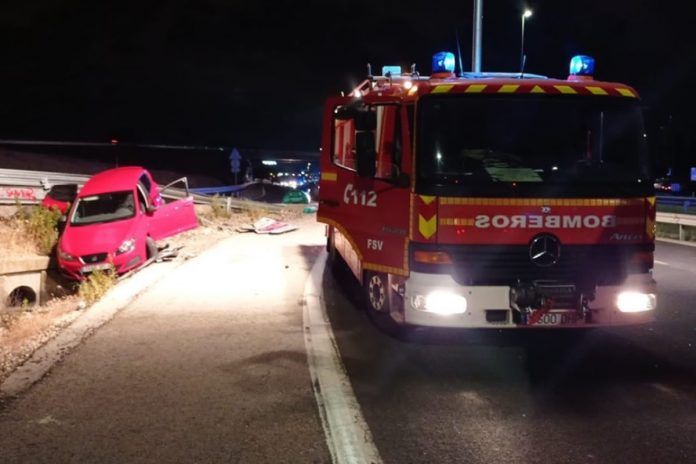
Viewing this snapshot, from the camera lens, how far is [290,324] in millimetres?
7098

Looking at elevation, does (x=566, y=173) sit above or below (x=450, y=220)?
above

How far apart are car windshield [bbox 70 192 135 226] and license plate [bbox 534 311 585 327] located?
908 cm

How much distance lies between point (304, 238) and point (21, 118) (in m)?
41.2

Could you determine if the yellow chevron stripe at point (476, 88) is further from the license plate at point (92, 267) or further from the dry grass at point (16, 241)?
the dry grass at point (16, 241)

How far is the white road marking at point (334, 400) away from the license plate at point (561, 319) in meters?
1.82

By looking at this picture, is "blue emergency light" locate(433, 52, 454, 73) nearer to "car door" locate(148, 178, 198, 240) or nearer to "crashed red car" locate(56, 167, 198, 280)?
"crashed red car" locate(56, 167, 198, 280)

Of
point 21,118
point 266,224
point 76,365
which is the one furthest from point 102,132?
point 76,365

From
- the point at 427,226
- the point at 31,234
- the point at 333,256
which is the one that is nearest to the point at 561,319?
the point at 427,226

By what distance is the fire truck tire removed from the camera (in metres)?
6.60

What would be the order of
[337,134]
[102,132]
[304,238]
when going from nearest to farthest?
[337,134], [304,238], [102,132]

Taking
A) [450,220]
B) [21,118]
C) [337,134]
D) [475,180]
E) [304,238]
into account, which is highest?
[21,118]

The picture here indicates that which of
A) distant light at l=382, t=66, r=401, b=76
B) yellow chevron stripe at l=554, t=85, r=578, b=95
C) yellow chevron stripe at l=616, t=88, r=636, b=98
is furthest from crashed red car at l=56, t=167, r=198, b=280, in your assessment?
yellow chevron stripe at l=616, t=88, r=636, b=98

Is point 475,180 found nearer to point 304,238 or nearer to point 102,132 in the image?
point 304,238

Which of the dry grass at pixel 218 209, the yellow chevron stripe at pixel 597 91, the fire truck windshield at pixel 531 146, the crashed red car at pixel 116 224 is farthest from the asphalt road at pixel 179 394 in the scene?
the dry grass at pixel 218 209
